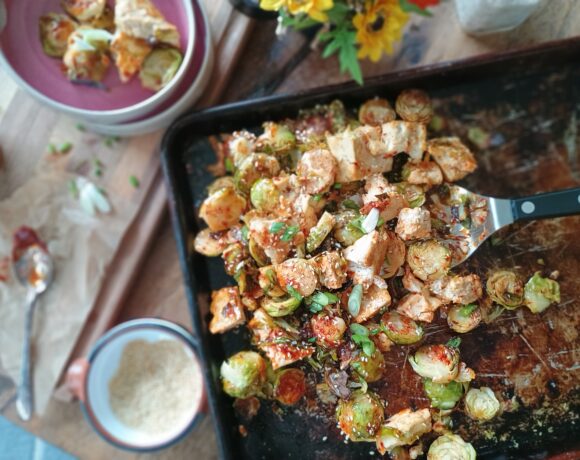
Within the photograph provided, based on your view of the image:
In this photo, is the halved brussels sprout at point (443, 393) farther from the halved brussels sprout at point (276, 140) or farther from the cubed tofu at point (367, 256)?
the halved brussels sprout at point (276, 140)

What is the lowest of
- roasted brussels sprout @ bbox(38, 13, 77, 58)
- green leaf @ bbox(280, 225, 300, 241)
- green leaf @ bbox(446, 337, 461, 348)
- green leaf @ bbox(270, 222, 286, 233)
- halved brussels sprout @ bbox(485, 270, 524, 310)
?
green leaf @ bbox(446, 337, 461, 348)

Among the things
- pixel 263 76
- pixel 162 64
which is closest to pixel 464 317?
pixel 263 76

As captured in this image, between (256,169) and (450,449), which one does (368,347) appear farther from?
(256,169)

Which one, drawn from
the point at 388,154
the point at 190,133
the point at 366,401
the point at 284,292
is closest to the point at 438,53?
the point at 388,154

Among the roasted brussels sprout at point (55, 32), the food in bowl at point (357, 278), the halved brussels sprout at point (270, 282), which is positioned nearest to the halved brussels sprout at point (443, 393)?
the food in bowl at point (357, 278)

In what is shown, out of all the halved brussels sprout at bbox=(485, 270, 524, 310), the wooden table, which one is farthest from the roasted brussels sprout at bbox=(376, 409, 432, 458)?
the wooden table

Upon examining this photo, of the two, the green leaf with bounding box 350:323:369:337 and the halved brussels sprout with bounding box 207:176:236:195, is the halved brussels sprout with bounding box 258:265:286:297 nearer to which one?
the green leaf with bounding box 350:323:369:337
